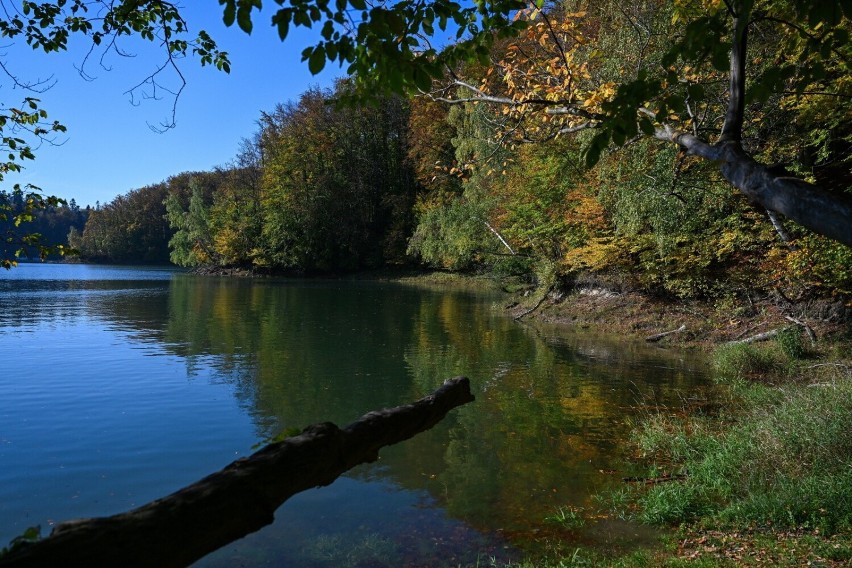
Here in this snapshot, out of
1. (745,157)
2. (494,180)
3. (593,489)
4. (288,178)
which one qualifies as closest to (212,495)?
(745,157)

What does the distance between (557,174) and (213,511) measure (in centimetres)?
2804

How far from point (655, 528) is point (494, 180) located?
2938 centimetres

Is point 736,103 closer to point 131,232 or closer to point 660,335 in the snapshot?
point 660,335

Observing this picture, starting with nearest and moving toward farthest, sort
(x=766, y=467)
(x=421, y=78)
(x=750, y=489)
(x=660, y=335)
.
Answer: (x=421, y=78), (x=750, y=489), (x=766, y=467), (x=660, y=335)

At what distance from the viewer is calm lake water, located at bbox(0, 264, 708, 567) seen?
21.7ft

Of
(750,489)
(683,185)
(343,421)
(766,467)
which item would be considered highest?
(683,185)

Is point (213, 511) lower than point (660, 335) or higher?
higher

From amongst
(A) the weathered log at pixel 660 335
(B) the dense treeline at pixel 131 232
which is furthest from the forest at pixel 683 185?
(B) the dense treeline at pixel 131 232

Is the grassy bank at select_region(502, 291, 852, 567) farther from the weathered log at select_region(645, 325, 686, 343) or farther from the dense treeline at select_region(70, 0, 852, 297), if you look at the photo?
the weathered log at select_region(645, 325, 686, 343)

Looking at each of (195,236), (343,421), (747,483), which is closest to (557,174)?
(343,421)

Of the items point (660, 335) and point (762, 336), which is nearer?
point (762, 336)

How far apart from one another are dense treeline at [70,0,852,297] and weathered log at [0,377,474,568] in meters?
1.88

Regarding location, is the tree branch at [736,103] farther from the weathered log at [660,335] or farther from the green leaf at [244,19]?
the weathered log at [660,335]

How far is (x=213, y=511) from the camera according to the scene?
1.80 m
